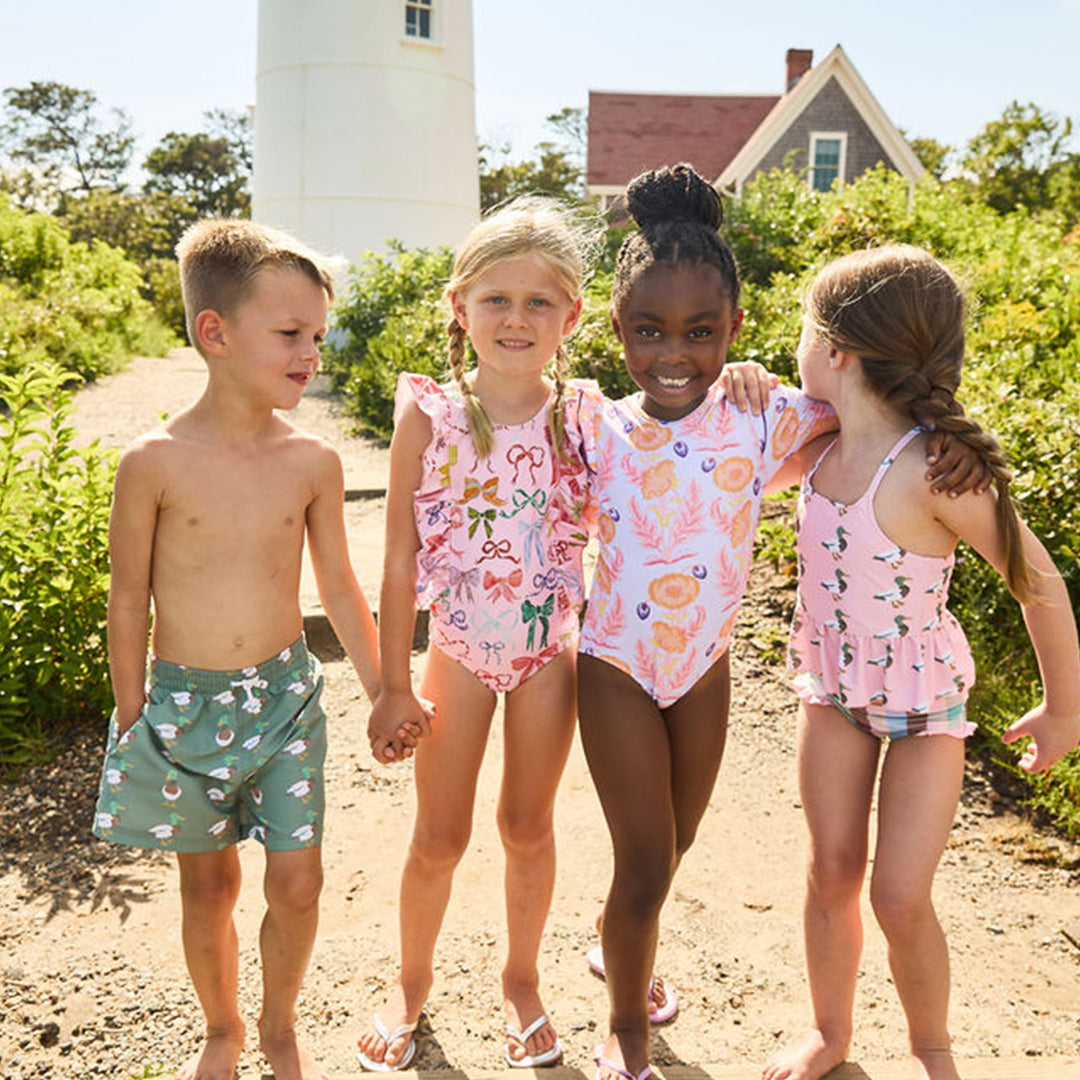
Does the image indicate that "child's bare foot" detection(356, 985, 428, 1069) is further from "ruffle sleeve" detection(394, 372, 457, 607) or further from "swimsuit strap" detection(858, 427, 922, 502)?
"swimsuit strap" detection(858, 427, 922, 502)

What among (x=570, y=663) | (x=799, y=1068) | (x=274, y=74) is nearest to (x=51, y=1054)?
(x=570, y=663)

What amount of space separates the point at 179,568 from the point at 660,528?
1041 mm

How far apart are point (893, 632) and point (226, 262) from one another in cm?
164

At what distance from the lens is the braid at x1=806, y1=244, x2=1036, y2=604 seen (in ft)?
7.16

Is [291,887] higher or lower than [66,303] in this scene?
lower

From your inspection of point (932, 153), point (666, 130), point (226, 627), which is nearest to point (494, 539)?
point (226, 627)

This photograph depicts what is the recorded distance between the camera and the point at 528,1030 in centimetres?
254

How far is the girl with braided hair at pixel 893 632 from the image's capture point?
213 cm

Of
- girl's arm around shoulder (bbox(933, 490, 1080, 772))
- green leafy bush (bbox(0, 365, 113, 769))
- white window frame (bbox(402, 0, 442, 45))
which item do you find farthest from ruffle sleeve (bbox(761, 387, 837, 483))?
white window frame (bbox(402, 0, 442, 45))

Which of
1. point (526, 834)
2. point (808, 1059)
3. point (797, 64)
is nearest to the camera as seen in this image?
point (808, 1059)

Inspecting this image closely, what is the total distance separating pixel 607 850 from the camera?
143 inches

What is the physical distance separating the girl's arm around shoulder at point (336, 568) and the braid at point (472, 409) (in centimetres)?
32

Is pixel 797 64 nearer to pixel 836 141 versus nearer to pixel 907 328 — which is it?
pixel 836 141

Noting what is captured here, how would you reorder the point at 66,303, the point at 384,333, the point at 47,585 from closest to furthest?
1. the point at 47,585
2. the point at 384,333
3. the point at 66,303
